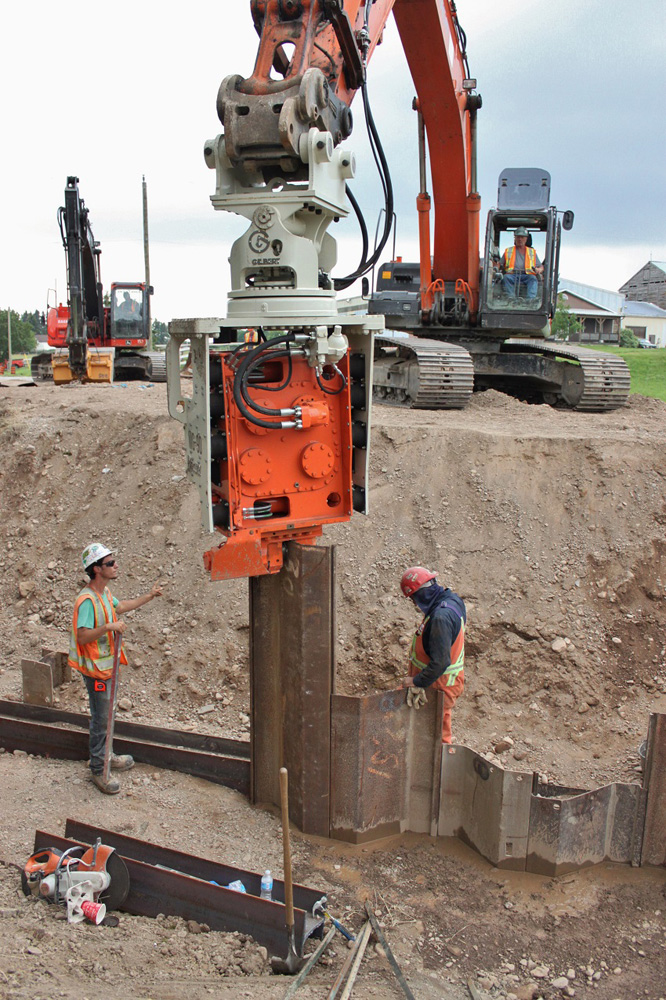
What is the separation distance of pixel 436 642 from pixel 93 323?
15737 millimetres

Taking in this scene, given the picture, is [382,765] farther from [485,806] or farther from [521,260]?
[521,260]

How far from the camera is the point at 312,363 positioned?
466cm

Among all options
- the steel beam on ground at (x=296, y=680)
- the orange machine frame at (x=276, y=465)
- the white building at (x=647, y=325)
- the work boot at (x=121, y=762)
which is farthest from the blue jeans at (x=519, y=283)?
the white building at (x=647, y=325)

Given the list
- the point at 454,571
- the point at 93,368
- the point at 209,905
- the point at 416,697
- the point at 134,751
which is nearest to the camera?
the point at 209,905

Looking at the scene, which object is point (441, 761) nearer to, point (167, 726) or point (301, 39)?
point (167, 726)

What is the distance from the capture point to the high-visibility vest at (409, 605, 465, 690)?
18.1 feet

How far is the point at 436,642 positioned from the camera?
5.27 metres

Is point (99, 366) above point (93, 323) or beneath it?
beneath

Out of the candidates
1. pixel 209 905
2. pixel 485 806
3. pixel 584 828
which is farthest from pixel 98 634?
→ pixel 584 828

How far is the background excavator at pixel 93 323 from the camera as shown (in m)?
17.3

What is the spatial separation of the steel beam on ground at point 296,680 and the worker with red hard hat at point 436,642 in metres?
0.58

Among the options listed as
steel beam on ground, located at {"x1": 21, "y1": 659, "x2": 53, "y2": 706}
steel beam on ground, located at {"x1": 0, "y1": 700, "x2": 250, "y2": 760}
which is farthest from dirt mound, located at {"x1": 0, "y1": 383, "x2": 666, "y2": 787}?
steel beam on ground, located at {"x1": 0, "y1": 700, "x2": 250, "y2": 760}

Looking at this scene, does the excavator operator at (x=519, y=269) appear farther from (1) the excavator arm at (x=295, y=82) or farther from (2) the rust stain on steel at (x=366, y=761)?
(2) the rust stain on steel at (x=366, y=761)

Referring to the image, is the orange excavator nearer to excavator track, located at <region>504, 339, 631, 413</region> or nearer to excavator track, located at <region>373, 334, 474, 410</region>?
excavator track, located at <region>373, 334, 474, 410</region>
